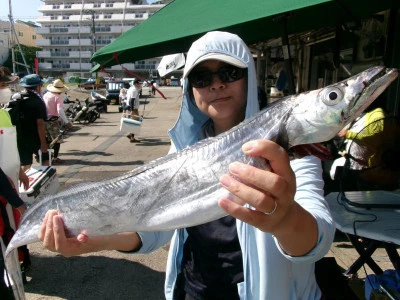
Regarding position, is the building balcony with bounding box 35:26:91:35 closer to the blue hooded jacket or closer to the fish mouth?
the blue hooded jacket

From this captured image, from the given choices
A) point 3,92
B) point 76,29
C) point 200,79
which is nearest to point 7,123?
point 3,92

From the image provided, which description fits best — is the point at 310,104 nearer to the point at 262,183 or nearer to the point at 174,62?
the point at 262,183

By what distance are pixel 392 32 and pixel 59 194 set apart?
547cm

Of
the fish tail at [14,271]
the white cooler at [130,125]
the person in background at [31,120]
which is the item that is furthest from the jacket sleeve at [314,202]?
the white cooler at [130,125]

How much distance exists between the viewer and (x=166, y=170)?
1.50 meters

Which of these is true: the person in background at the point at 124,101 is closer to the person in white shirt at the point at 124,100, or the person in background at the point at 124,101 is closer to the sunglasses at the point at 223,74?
the person in white shirt at the point at 124,100

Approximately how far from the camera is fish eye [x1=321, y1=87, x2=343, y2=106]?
123 centimetres

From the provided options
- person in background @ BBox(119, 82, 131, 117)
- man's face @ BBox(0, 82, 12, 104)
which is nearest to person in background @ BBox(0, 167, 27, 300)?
man's face @ BBox(0, 82, 12, 104)

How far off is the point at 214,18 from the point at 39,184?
131 inches

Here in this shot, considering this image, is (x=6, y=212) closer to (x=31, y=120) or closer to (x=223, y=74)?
(x=223, y=74)

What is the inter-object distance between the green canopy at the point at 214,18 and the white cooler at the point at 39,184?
187 cm

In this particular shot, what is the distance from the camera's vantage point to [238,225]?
1.58 meters

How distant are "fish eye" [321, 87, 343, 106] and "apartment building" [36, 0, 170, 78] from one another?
312 feet

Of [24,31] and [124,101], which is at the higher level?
[24,31]
